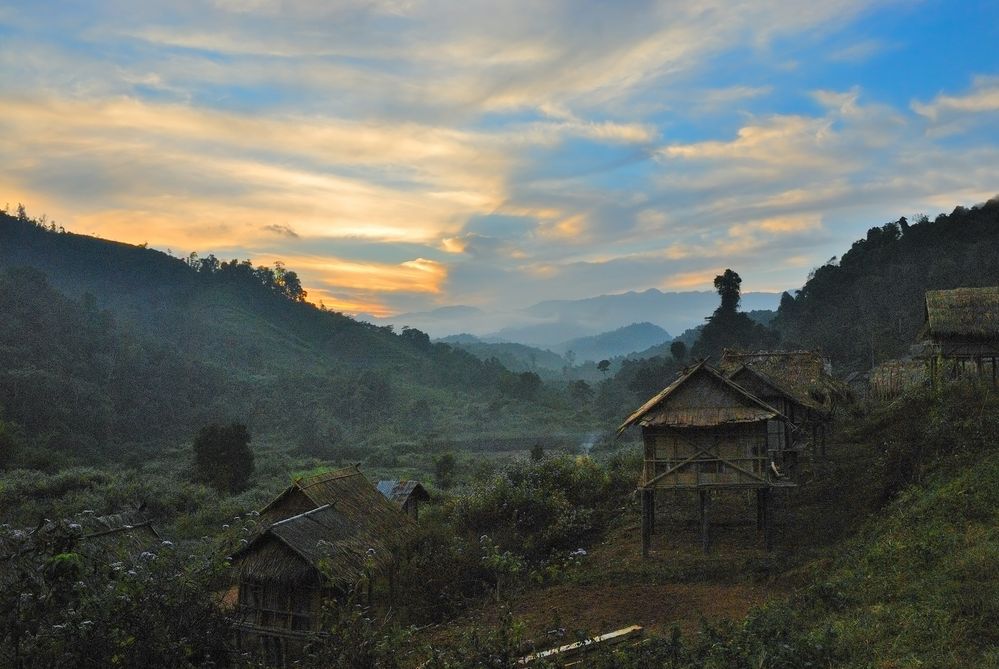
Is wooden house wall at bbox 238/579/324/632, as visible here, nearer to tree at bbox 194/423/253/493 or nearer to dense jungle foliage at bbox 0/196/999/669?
dense jungle foliage at bbox 0/196/999/669

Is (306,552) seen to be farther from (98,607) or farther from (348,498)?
(98,607)

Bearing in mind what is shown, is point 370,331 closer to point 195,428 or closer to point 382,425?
point 382,425

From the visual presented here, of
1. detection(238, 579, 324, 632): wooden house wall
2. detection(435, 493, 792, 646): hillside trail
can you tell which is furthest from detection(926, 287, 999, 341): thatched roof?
detection(238, 579, 324, 632): wooden house wall

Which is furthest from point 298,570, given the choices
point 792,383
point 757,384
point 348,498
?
point 792,383

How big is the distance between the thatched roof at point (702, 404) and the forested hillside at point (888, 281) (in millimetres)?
35940

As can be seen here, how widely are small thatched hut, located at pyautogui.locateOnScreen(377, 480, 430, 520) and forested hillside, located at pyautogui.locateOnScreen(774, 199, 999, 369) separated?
35.8 m

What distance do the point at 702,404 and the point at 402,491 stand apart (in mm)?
12025

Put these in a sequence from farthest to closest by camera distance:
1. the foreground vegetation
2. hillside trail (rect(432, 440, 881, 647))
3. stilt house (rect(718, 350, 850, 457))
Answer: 1. stilt house (rect(718, 350, 850, 457))
2. hillside trail (rect(432, 440, 881, 647))
3. the foreground vegetation

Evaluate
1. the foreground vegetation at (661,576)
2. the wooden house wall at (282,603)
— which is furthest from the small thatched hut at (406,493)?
the wooden house wall at (282,603)

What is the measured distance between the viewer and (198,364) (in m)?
81.6

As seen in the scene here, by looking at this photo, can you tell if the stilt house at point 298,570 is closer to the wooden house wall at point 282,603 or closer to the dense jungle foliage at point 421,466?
the wooden house wall at point 282,603

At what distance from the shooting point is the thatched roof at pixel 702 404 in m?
15.4

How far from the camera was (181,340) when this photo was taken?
97.1m

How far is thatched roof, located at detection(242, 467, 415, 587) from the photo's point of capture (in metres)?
14.5
